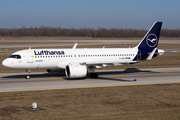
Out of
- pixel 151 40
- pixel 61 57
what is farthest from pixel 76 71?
pixel 151 40

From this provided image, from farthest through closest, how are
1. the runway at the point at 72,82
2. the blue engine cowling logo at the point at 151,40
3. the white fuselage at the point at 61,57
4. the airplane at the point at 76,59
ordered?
the blue engine cowling logo at the point at 151,40 < the white fuselage at the point at 61,57 < the airplane at the point at 76,59 < the runway at the point at 72,82

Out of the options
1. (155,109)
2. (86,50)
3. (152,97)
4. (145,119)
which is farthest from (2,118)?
(86,50)

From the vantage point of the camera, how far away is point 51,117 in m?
15.4

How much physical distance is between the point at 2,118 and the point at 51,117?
3222 mm

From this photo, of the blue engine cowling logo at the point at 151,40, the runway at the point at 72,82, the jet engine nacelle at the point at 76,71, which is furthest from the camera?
the blue engine cowling logo at the point at 151,40

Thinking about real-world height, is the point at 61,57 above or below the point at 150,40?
below

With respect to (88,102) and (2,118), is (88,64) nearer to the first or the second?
(88,102)

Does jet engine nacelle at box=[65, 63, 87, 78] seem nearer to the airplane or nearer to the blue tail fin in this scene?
the airplane

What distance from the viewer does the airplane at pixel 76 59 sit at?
28.5 meters

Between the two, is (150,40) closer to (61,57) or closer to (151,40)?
(151,40)

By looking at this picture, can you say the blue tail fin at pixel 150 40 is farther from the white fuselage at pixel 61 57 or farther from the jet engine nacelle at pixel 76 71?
the jet engine nacelle at pixel 76 71

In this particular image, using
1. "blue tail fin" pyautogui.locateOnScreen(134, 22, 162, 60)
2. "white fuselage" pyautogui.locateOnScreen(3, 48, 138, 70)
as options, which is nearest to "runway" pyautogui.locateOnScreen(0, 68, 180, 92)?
"white fuselage" pyautogui.locateOnScreen(3, 48, 138, 70)

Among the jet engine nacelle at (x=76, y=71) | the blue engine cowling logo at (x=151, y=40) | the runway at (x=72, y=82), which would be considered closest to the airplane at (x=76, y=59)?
the jet engine nacelle at (x=76, y=71)

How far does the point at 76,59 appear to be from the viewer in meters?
30.4
